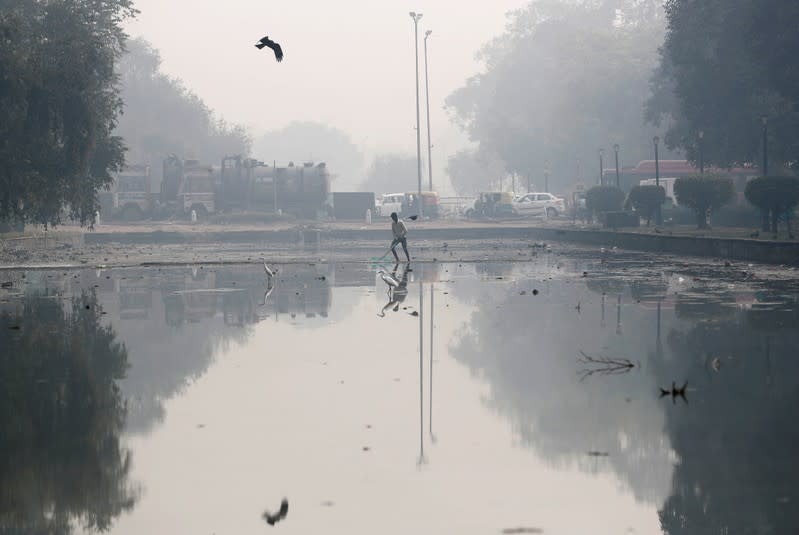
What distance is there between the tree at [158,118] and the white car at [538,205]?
44.1 metres

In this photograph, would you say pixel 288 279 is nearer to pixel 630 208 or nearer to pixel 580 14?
pixel 630 208

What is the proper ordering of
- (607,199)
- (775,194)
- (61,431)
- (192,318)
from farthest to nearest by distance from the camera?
(607,199)
(775,194)
(192,318)
(61,431)

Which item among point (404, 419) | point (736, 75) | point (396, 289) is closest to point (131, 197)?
point (736, 75)

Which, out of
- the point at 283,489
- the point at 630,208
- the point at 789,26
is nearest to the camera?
the point at 283,489

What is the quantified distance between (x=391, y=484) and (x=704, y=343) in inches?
301

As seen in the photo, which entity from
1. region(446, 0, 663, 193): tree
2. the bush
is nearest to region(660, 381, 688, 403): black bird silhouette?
the bush

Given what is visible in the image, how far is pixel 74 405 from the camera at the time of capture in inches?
415

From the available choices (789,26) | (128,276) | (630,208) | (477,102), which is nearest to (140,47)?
(477,102)

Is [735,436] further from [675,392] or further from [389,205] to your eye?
[389,205]

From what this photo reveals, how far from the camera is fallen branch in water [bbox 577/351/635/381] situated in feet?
40.3

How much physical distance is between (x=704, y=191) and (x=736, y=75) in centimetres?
897

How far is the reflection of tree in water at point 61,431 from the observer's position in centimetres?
703

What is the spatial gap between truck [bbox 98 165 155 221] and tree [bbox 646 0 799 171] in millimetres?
33908

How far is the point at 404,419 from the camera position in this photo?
382 inches
